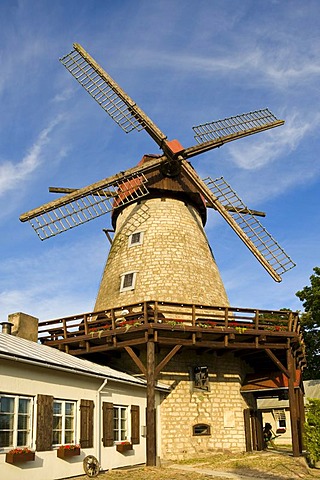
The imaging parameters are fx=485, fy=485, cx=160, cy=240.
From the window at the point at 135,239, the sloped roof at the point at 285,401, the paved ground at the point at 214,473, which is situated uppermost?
the window at the point at 135,239

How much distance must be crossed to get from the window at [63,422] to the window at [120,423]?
2380 millimetres

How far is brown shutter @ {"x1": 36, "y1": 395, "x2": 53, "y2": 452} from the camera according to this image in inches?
434

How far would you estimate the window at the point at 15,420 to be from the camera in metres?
10.1

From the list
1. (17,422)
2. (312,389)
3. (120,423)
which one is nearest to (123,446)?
(120,423)

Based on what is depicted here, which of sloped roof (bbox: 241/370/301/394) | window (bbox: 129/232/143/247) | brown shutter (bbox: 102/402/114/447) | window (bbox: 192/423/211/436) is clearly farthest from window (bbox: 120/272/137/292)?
brown shutter (bbox: 102/402/114/447)

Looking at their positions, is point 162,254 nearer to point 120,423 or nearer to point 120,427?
point 120,423

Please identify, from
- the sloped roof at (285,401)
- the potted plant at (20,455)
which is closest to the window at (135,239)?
the potted plant at (20,455)

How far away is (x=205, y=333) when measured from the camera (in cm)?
1650

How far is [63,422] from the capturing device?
12172 mm

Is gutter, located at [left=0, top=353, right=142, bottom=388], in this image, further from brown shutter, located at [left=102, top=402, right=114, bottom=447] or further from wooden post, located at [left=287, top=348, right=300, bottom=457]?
wooden post, located at [left=287, top=348, right=300, bottom=457]

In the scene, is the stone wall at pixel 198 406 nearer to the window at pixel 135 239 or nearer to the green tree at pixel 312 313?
the window at pixel 135 239

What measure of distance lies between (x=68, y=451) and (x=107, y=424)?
2.23 metres

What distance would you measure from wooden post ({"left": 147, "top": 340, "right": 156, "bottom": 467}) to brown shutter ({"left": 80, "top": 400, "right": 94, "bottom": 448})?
227 cm

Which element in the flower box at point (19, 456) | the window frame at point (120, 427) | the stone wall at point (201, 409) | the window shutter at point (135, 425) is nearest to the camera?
the flower box at point (19, 456)
